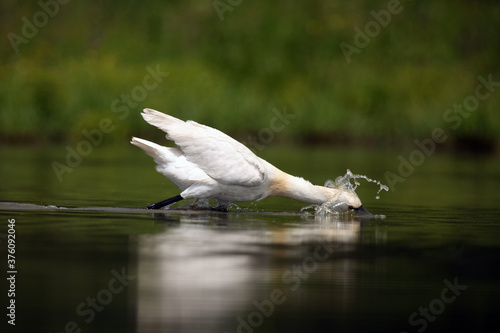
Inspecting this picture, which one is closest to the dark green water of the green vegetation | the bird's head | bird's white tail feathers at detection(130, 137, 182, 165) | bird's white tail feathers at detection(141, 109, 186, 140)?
the bird's head

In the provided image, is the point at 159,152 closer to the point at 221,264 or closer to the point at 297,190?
the point at 297,190

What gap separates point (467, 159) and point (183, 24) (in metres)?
67.6

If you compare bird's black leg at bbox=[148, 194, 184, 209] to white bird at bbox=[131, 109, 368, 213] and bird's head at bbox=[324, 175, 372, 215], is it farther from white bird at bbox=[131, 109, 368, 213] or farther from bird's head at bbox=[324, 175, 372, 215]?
bird's head at bbox=[324, 175, 372, 215]

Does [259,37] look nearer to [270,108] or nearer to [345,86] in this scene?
[345,86]

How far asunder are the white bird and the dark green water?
374 millimetres

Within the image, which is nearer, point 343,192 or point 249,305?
point 249,305

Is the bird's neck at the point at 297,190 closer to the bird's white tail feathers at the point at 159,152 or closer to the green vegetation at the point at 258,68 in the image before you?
the bird's white tail feathers at the point at 159,152

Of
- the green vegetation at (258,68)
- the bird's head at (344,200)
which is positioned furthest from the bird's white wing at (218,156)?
the green vegetation at (258,68)

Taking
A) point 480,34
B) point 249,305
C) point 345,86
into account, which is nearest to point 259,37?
point 480,34

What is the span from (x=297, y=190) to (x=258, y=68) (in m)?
79.3

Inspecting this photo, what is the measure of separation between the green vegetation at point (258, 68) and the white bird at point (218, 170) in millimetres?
31592

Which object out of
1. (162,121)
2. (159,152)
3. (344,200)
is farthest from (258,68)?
(159,152)

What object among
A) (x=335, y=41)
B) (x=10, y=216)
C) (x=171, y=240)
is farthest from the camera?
(x=335, y=41)

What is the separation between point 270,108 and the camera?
55000mm
